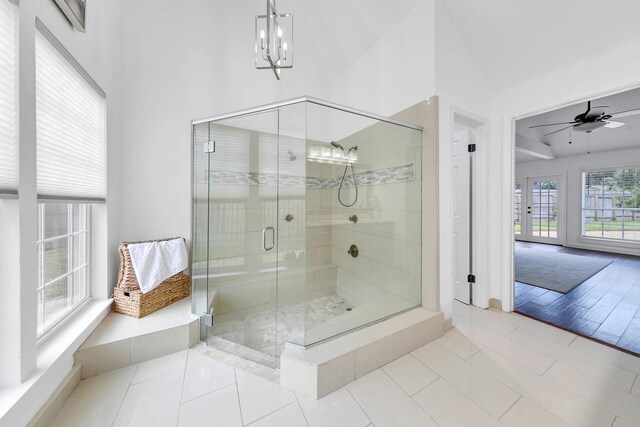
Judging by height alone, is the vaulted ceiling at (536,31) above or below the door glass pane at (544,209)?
above

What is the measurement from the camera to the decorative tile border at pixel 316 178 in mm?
2018

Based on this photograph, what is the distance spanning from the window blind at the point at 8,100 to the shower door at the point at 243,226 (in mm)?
1191

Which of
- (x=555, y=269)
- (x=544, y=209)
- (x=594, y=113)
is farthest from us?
(x=544, y=209)

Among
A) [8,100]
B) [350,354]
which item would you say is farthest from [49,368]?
[350,354]

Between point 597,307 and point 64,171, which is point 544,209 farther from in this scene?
point 64,171

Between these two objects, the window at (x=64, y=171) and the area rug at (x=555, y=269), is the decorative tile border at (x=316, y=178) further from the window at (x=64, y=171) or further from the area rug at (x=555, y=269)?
the area rug at (x=555, y=269)

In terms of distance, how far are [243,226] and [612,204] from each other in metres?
8.15

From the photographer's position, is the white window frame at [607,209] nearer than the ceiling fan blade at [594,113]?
A: No

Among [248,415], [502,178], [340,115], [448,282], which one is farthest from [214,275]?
[502,178]

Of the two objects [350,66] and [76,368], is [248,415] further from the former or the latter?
[350,66]

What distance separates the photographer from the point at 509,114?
A: 2.28 meters

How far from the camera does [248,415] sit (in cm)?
122

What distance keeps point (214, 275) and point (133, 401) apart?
1038 millimetres

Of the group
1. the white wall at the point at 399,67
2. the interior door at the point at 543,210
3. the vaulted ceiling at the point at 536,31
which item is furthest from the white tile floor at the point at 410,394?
the interior door at the point at 543,210
